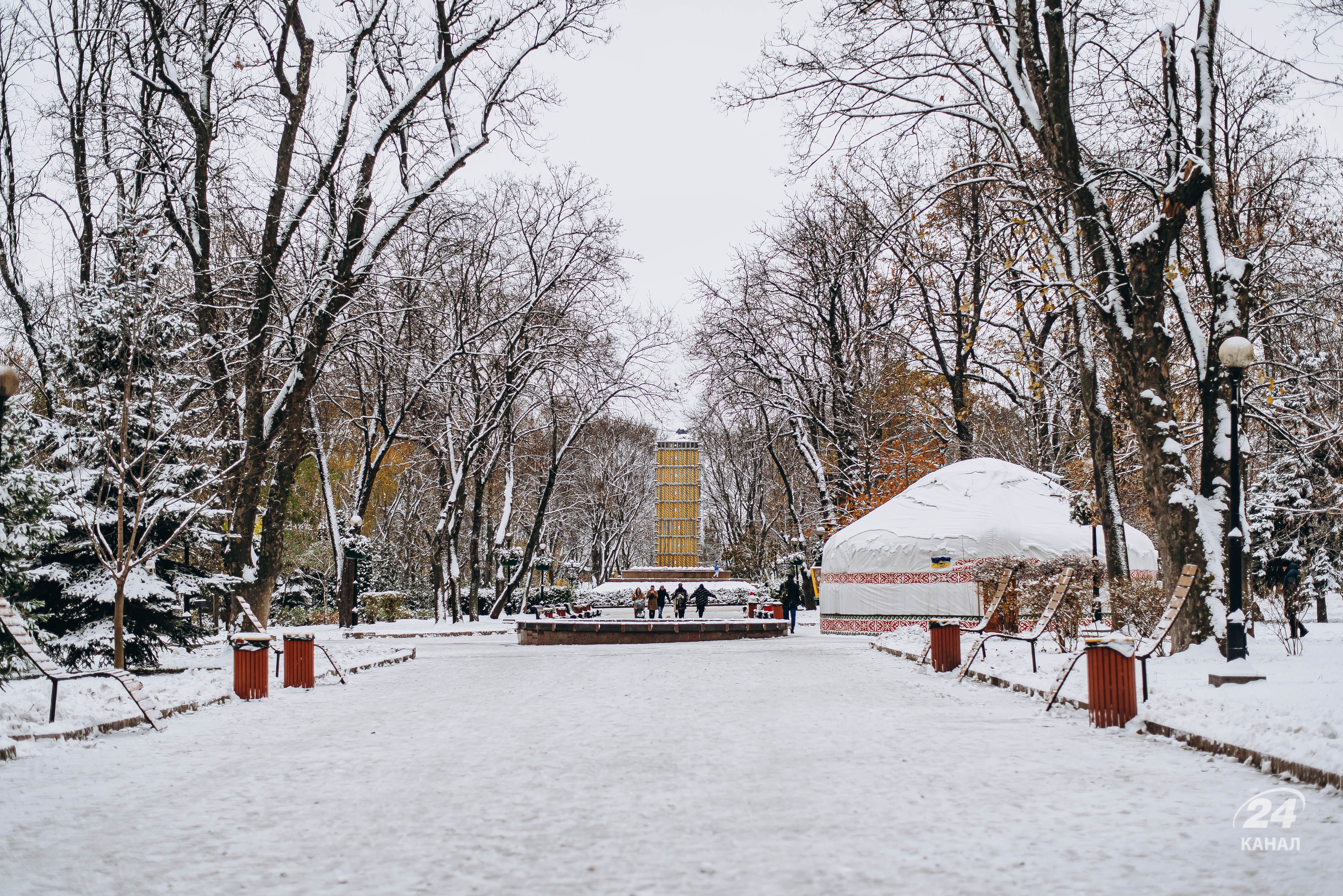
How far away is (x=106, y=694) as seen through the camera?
10.4 meters

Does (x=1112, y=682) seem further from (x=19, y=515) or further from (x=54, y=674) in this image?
(x=19, y=515)

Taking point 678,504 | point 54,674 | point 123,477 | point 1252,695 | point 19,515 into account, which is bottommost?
point 1252,695

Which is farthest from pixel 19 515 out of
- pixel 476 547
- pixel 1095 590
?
pixel 476 547

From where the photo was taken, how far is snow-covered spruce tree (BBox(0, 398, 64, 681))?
1048 cm

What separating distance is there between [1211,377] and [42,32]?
20314 mm

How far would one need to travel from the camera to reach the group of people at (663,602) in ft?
119

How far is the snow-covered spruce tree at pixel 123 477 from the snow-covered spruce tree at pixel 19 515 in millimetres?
940

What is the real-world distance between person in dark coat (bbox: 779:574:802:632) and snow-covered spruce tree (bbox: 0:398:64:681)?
68.8 feet

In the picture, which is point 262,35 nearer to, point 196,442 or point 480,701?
point 196,442

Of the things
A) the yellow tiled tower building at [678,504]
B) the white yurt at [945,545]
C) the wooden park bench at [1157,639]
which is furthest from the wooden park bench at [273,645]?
the yellow tiled tower building at [678,504]

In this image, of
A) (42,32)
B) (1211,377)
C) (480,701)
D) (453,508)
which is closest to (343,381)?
(453,508)

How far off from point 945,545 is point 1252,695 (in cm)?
1833

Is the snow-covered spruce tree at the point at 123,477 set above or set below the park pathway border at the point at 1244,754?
above
